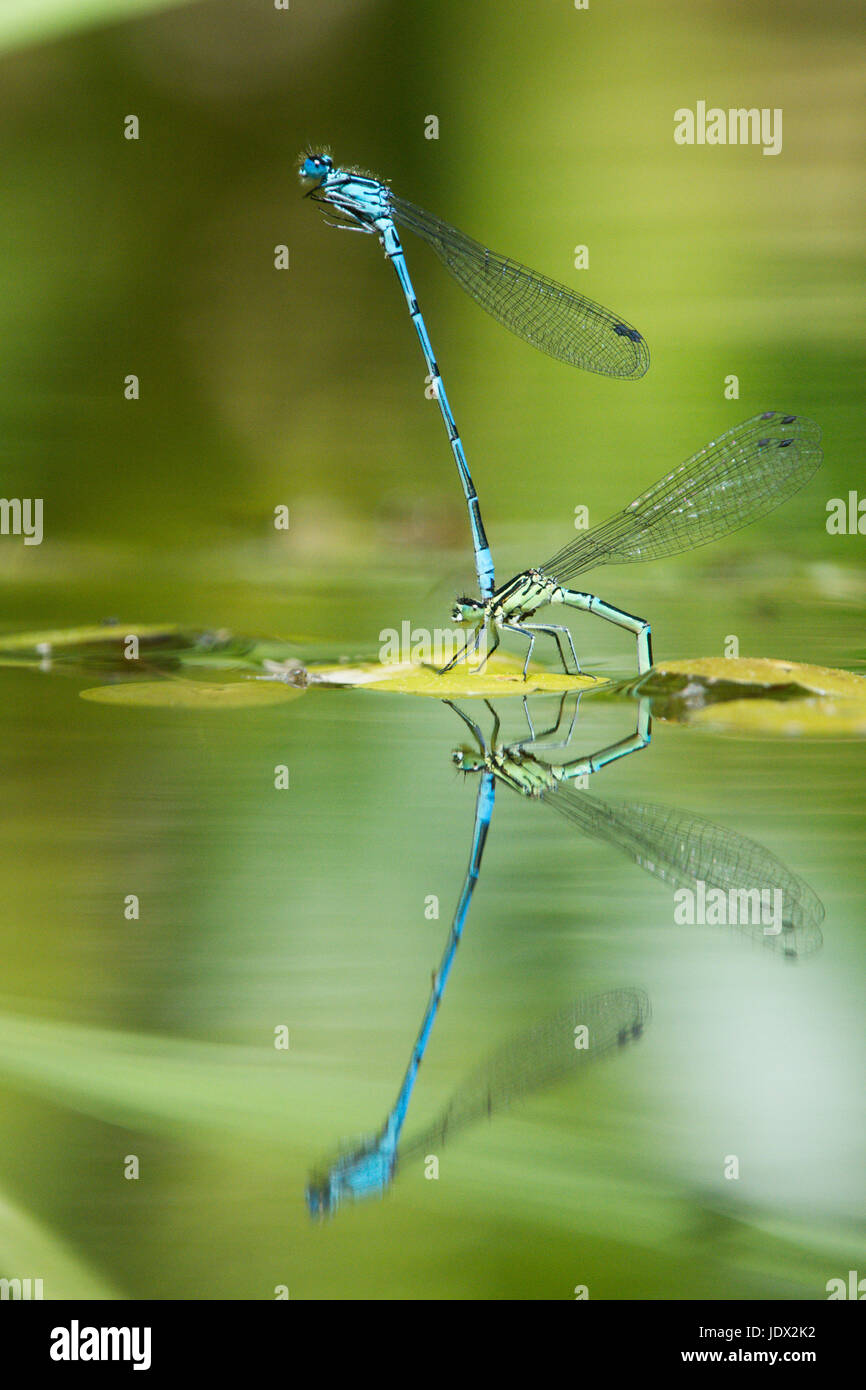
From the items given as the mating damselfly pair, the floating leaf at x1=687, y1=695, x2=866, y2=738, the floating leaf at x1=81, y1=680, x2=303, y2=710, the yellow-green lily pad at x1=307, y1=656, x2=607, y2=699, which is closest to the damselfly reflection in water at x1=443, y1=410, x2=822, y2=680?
the mating damselfly pair

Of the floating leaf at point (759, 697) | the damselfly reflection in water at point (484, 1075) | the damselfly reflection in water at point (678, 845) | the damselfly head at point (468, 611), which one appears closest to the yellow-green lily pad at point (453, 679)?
the damselfly head at point (468, 611)

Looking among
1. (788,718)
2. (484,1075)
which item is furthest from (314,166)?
(484,1075)

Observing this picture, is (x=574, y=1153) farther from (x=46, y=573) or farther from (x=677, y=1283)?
(x=46, y=573)

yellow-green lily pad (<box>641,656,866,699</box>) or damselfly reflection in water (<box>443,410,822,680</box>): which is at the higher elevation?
damselfly reflection in water (<box>443,410,822,680</box>)

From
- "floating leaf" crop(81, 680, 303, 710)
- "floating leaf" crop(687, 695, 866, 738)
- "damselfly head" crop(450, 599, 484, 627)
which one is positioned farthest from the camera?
"damselfly head" crop(450, 599, 484, 627)

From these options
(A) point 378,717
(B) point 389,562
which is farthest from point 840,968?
(B) point 389,562

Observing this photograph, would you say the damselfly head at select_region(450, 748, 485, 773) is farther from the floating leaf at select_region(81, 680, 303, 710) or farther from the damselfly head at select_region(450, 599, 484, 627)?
the damselfly head at select_region(450, 599, 484, 627)

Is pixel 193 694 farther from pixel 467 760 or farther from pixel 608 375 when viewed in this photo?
pixel 608 375

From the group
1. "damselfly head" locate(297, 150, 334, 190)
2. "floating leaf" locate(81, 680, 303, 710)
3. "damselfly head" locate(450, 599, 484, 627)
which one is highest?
"damselfly head" locate(297, 150, 334, 190)
